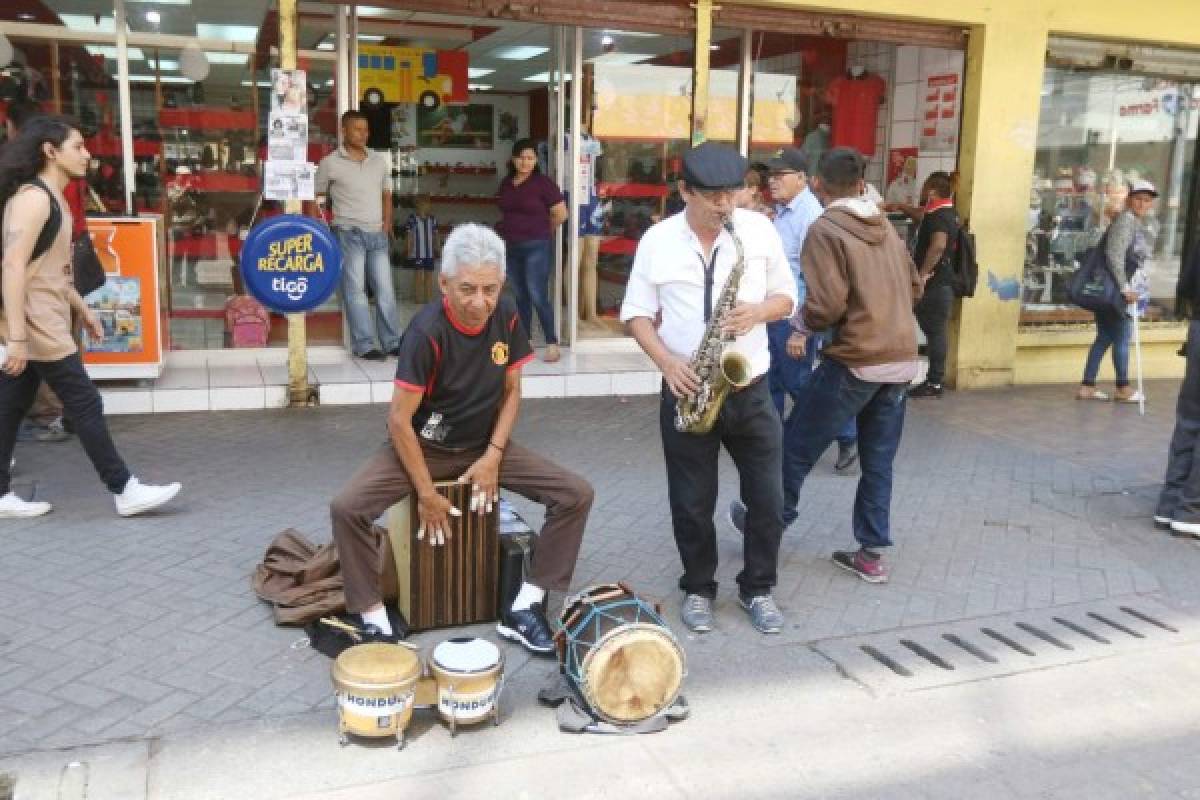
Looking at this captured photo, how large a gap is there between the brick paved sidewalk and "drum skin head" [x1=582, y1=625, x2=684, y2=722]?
0.53 meters

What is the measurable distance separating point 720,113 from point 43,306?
6.42 meters

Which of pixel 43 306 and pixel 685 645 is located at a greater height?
pixel 43 306

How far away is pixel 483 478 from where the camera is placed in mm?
3971

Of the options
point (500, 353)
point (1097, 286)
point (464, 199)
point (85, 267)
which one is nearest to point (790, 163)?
point (500, 353)

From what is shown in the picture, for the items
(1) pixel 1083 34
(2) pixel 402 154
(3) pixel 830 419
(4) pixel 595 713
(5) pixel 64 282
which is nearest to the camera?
(4) pixel 595 713

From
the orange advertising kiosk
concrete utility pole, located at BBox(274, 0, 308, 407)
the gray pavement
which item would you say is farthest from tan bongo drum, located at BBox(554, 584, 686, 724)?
the orange advertising kiosk

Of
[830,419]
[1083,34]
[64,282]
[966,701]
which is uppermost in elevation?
[1083,34]

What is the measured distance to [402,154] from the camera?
50.8 ft

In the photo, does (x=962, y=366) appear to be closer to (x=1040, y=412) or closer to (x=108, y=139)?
(x=1040, y=412)

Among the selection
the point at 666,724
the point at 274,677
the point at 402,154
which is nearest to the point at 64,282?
the point at 274,677

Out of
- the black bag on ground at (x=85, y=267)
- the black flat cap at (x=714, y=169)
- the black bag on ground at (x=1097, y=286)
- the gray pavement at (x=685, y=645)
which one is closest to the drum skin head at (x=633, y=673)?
the gray pavement at (x=685, y=645)

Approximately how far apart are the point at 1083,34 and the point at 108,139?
8.02 meters

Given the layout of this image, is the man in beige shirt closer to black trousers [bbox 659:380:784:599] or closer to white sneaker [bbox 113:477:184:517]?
white sneaker [bbox 113:477:184:517]

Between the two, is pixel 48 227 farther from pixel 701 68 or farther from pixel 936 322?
pixel 936 322
